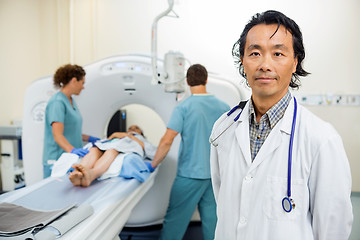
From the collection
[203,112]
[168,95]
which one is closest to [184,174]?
[203,112]

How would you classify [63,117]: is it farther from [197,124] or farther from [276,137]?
[276,137]

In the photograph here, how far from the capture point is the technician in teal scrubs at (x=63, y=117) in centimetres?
184

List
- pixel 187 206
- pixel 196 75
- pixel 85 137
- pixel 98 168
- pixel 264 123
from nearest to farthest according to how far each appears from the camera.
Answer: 1. pixel 264 123
2. pixel 98 168
3. pixel 196 75
4. pixel 187 206
5. pixel 85 137

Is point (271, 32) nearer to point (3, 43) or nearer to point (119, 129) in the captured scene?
point (119, 129)

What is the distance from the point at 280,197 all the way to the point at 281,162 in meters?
0.08

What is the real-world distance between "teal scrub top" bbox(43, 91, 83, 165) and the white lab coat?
4.50ft

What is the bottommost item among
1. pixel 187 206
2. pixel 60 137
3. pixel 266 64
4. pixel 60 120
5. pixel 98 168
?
pixel 187 206

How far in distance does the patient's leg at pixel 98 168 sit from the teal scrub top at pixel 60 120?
381 millimetres

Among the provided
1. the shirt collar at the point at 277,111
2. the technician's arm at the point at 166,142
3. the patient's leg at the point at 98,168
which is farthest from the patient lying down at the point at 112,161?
the shirt collar at the point at 277,111

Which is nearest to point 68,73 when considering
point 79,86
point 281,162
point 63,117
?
point 79,86

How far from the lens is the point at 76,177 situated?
1364 mm

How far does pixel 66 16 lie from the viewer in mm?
2967

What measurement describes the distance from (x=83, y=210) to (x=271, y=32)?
2.67 feet

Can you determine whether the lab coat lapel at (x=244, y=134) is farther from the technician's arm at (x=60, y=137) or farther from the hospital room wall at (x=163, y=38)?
the technician's arm at (x=60, y=137)
